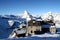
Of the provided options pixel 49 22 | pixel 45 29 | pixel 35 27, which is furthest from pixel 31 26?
pixel 49 22

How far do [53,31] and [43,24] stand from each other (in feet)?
9.25

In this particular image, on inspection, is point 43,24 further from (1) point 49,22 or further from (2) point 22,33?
(2) point 22,33

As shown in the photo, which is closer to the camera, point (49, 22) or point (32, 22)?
point (32, 22)

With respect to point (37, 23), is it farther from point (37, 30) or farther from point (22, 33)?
point (22, 33)

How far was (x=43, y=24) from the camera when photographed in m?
29.8

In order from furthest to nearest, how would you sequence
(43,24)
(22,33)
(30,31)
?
1. (43,24)
2. (30,31)
3. (22,33)

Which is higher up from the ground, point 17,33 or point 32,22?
point 32,22

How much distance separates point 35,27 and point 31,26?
0.85 metres

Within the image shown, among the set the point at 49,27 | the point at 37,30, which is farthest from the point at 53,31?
the point at 37,30

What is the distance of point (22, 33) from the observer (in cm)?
2623

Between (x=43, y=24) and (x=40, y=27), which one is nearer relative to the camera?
(x=40, y=27)

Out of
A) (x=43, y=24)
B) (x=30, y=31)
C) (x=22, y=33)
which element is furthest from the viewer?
(x=43, y=24)

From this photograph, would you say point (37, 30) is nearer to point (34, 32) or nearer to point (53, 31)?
point (34, 32)

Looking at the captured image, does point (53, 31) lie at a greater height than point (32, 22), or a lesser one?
lesser
